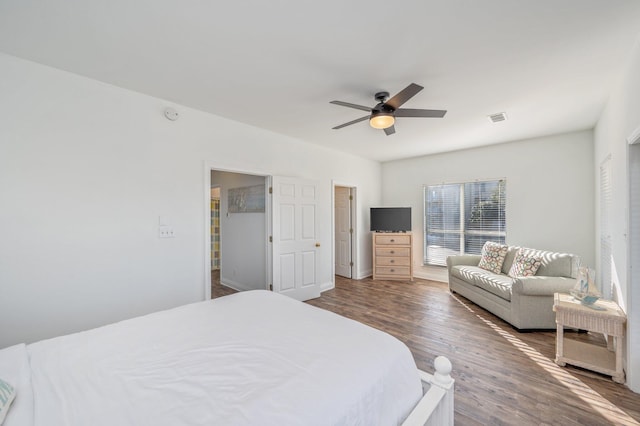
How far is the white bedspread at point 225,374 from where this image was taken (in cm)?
88

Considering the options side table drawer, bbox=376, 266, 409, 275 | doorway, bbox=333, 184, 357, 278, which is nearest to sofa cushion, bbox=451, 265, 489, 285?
side table drawer, bbox=376, 266, 409, 275

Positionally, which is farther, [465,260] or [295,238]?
[465,260]

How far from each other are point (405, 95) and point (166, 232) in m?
2.71

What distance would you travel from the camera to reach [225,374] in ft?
3.55

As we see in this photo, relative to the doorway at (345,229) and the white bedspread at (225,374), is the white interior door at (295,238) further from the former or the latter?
the white bedspread at (225,374)

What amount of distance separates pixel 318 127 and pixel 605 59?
110 inches

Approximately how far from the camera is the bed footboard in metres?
1.20

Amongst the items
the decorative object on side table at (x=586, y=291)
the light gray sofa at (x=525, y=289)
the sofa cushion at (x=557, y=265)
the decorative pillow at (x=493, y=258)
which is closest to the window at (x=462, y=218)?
the decorative pillow at (x=493, y=258)

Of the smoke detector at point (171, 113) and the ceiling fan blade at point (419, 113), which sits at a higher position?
the smoke detector at point (171, 113)

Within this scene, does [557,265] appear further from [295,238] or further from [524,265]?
[295,238]

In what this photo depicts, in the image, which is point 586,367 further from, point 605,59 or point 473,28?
point 473,28

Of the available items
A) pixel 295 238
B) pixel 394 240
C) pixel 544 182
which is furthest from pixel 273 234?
pixel 544 182

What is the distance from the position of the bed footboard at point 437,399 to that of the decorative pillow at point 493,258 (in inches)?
129

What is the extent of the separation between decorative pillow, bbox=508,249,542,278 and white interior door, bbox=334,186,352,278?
2873 mm
